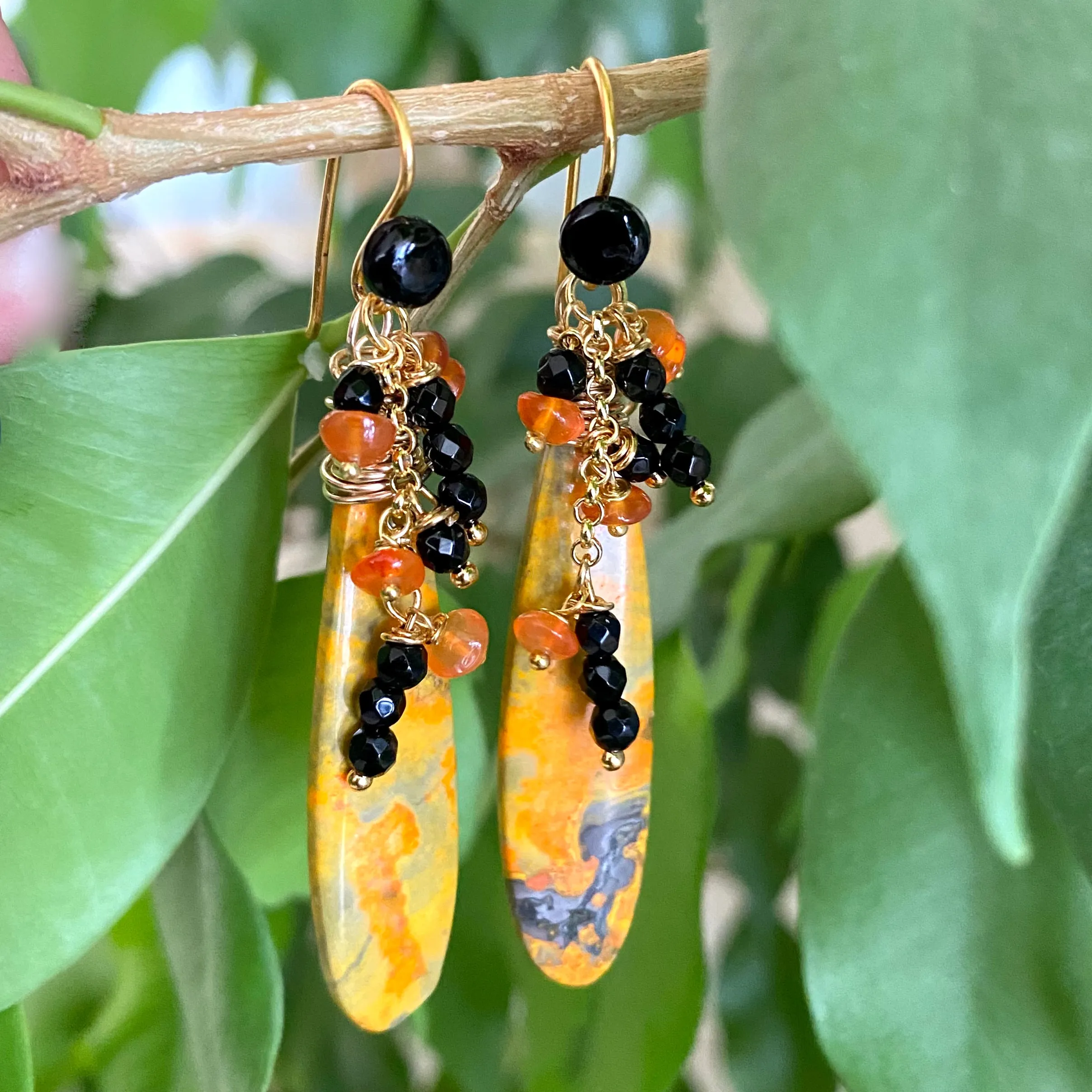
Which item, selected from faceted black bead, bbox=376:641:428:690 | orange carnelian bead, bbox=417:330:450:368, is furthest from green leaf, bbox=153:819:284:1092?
orange carnelian bead, bbox=417:330:450:368

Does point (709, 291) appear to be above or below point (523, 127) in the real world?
above

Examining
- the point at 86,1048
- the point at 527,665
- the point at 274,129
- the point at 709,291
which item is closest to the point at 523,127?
the point at 274,129

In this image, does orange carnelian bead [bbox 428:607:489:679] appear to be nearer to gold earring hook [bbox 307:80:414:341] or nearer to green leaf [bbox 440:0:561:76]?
gold earring hook [bbox 307:80:414:341]

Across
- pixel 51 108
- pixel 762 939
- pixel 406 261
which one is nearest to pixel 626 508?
pixel 406 261

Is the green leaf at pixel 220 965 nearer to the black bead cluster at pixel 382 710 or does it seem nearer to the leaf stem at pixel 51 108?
the black bead cluster at pixel 382 710

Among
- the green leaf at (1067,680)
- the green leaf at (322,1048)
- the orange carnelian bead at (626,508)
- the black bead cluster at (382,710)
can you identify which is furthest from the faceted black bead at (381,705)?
the green leaf at (322,1048)

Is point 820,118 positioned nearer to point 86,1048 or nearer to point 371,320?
point 371,320
